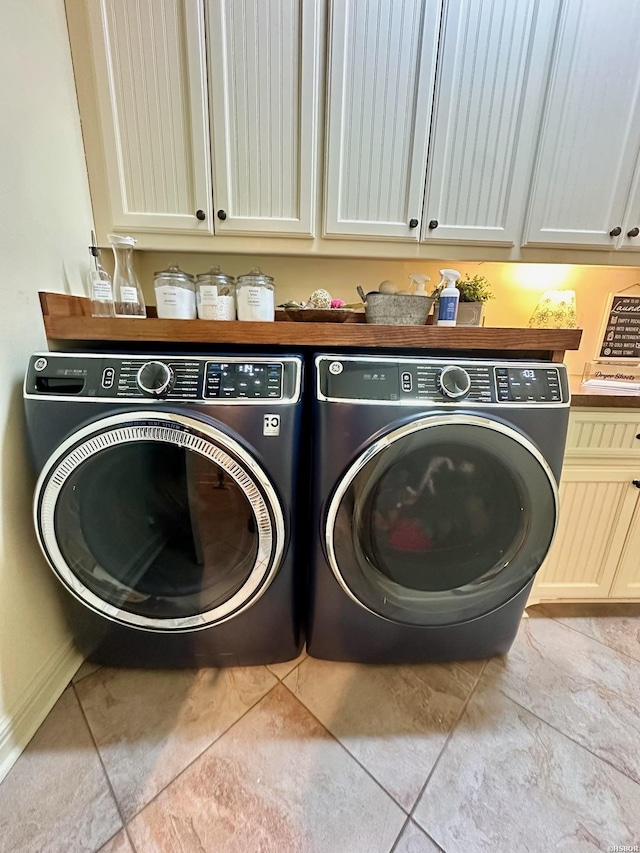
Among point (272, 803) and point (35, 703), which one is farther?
point (35, 703)

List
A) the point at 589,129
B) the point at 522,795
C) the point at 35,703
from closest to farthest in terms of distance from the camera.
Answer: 1. the point at 522,795
2. the point at 35,703
3. the point at 589,129

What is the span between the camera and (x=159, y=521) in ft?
3.04

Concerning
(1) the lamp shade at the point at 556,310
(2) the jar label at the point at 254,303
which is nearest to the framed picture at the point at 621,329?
(1) the lamp shade at the point at 556,310

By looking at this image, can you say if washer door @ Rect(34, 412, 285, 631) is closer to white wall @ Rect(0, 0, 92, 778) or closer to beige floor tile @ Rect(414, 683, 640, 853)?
white wall @ Rect(0, 0, 92, 778)

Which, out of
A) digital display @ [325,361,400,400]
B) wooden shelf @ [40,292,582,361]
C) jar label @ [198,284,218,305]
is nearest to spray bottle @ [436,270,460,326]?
wooden shelf @ [40,292,582,361]

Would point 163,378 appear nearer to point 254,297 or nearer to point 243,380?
point 243,380

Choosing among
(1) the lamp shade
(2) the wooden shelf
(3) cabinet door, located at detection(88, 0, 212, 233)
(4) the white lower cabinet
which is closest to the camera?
(2) the wooden shelf

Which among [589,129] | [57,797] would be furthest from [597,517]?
[57,797]

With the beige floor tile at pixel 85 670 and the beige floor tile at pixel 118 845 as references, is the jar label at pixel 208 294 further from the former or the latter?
the beige floor tile at pixel 118 845

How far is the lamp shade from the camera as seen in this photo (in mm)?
1503

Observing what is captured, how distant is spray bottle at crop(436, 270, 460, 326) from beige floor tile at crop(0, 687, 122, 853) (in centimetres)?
157

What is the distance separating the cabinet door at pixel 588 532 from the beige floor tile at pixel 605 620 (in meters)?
0.10

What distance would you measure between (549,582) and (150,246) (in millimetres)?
1981

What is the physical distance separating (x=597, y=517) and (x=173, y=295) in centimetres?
167
